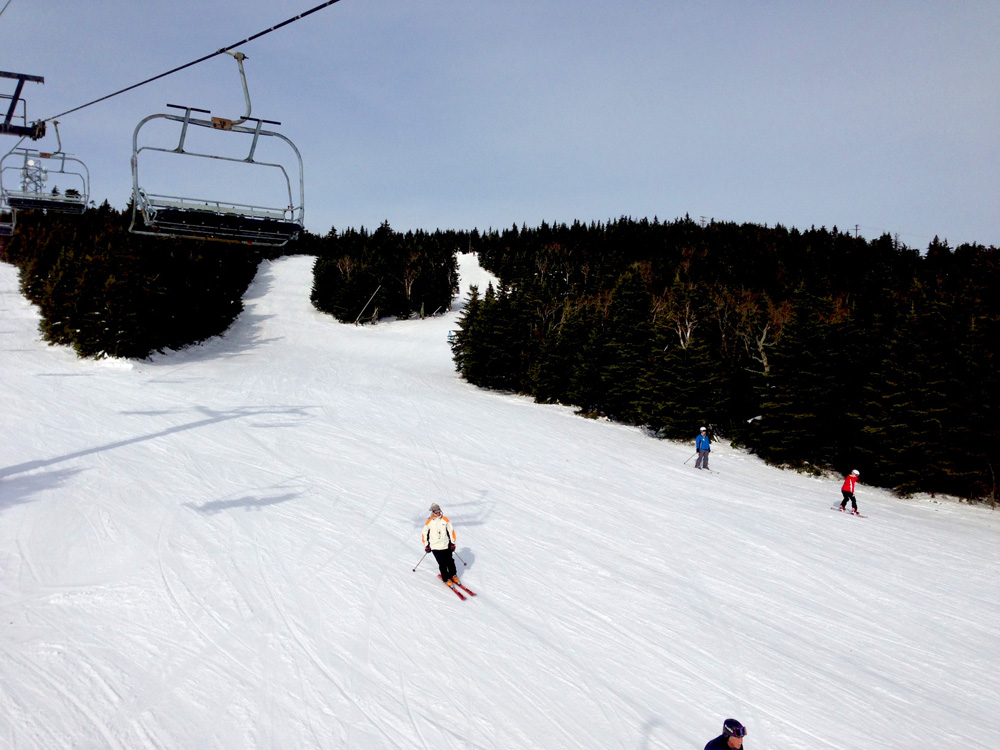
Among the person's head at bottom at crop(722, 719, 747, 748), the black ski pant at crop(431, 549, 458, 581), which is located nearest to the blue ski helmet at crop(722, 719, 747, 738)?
the person's head at bottom at crop(722, 719, 747, 748)

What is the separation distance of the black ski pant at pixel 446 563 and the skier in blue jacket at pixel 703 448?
579 inches

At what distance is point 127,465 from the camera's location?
51.3 ft

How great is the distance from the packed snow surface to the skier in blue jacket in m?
0.75

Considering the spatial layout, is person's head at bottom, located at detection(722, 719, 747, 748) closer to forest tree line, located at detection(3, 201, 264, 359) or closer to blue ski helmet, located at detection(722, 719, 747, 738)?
blue ski helmet, located at detection(722, 719, 747, 738)

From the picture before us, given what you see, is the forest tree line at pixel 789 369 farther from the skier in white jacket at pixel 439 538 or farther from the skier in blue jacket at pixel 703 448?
the skier in white jacket at pixel 439 538

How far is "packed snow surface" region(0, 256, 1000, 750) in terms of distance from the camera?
7.09m

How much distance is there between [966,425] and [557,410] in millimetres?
19067

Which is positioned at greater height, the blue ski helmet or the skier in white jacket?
the blue ski helmet

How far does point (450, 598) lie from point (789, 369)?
21.3 metres

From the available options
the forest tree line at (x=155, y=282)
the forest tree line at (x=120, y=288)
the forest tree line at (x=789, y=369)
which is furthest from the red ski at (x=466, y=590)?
the forest tree line at (x=120, y=288)

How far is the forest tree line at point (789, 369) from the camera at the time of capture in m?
21.6

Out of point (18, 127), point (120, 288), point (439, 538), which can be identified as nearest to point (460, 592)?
point (439, 538)

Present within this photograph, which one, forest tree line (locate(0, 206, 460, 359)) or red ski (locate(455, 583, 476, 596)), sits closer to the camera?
red ski (locate(455, 583, 476, 596))

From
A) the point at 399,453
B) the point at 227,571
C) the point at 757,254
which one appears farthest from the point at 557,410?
the point at 757,254
